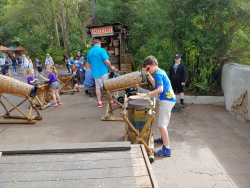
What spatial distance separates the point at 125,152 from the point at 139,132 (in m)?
1.13

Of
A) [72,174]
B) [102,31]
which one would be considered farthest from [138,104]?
[102,31]

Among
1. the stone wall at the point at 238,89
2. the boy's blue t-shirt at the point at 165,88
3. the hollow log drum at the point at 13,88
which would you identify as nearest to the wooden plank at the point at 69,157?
the boy's blue t-shirt at the point at 165,88

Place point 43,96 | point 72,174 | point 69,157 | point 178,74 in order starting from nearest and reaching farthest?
1. point 72,174
2. point 69,157
3. point 178,74
4. point 43,96

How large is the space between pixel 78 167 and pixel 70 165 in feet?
0.34

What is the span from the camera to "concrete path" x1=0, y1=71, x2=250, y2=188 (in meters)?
3.06

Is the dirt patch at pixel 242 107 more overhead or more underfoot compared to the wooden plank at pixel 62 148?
more underfoot

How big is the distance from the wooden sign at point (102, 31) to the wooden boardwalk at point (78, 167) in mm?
7812

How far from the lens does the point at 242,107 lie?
5.37m

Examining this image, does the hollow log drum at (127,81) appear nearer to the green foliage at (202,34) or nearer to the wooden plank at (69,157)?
the wooden plank at (69,157)

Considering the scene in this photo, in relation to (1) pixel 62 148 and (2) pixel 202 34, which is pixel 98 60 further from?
(1) pixel 62 148

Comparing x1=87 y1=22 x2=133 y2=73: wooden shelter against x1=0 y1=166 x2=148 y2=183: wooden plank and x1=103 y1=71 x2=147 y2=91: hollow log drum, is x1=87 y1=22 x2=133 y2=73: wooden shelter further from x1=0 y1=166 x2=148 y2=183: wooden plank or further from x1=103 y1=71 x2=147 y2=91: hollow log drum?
x1=0 y1=166 x2=148 y2=183: wooden plank

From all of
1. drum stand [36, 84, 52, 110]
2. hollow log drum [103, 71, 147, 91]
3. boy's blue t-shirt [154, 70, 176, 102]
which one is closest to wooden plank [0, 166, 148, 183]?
boy's blue t-shirt [154, 70, 176, 102]

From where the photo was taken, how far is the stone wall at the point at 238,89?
16.9 feet

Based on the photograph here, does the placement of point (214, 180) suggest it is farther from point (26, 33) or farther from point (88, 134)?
point (26, 33)
